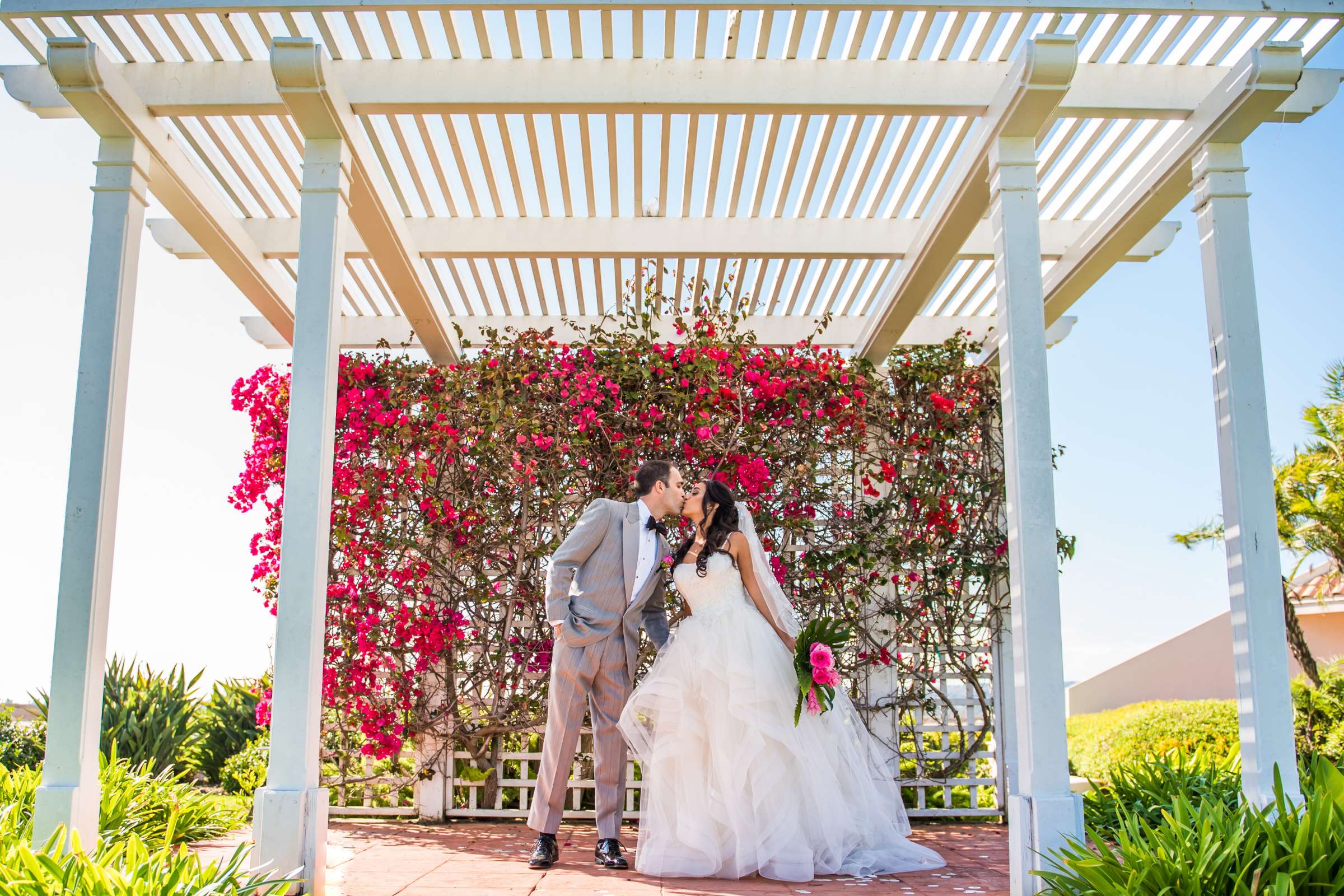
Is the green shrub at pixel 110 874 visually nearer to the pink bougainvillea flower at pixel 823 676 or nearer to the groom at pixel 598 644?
the groom at pixel 598 644

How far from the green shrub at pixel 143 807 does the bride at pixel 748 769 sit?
2.03 metres

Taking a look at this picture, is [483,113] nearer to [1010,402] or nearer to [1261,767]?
[1010,402]

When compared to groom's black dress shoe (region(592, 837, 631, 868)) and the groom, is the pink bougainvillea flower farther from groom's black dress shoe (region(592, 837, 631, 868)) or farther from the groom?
groom's black dress shoe (region(592, 837, 631, 868))

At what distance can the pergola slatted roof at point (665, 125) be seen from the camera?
4.12 metres

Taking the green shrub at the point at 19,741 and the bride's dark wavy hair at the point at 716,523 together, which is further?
the green shrub at the point at 19,741

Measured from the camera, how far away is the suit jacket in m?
4.26

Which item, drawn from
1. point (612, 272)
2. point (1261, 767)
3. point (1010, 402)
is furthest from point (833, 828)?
point (612, 272)

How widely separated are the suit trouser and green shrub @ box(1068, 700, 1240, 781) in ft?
25.4

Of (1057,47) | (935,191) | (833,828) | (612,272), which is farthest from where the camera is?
(612,272)

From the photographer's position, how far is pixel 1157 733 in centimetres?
1162

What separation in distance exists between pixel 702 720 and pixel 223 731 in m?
4.53

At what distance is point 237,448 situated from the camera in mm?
5984

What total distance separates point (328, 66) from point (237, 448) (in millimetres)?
3078

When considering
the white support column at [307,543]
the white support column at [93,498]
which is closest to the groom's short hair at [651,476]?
the white support column at [307,543]
